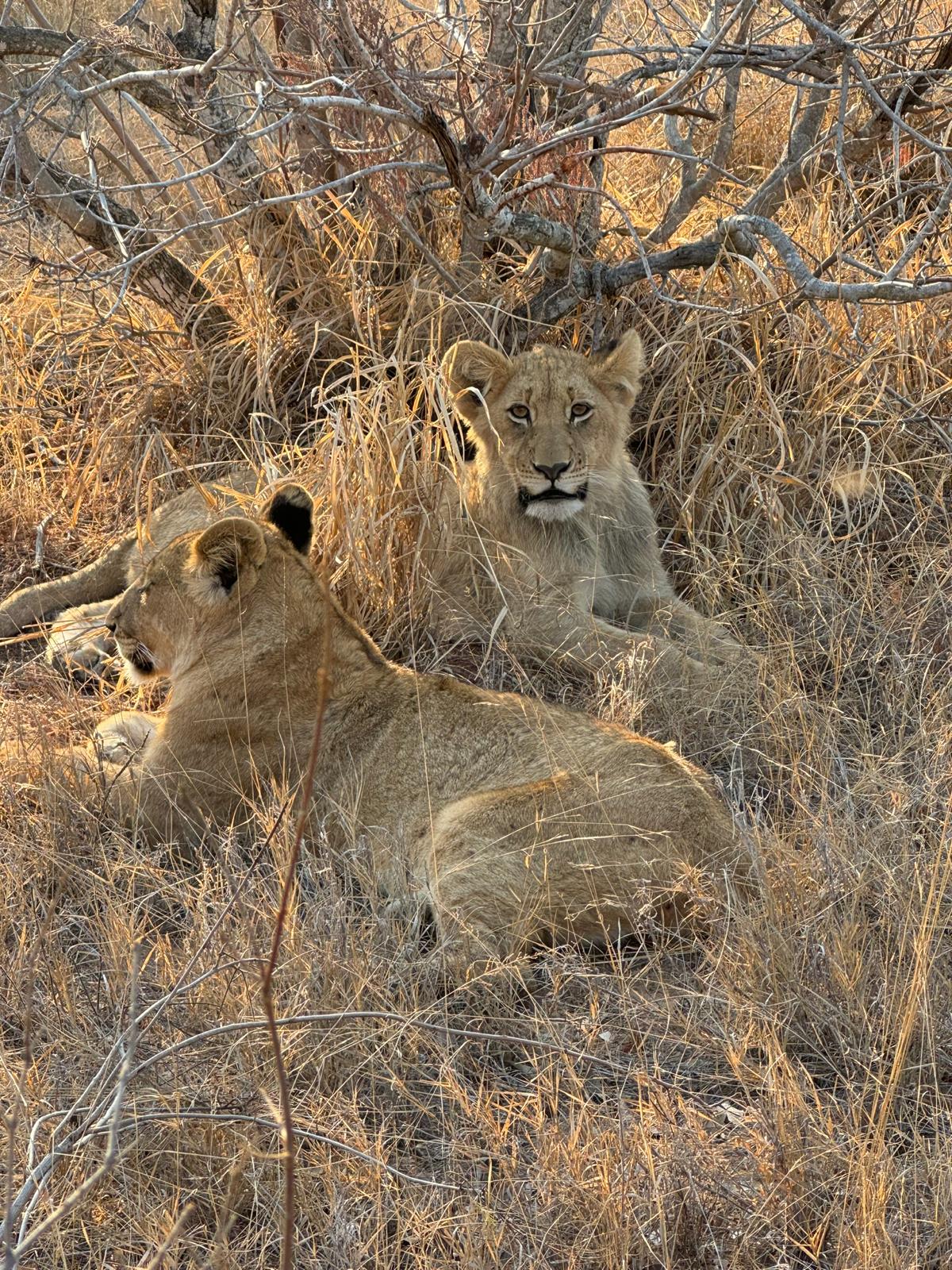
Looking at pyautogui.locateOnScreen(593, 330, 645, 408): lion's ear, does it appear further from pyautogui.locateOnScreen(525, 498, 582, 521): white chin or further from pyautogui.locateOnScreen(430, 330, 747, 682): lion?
pyautogui.locateOnScreen(525, 498, 582, 521): white chin

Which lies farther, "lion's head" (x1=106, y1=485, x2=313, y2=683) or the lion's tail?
the lion's tail

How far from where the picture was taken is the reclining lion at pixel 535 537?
5.84 meters

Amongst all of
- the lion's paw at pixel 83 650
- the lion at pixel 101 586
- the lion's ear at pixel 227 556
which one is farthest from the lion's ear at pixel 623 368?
the lion's paw at pixel 83 650

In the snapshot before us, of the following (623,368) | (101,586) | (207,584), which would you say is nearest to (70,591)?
(101,586)

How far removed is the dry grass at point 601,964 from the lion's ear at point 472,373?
124 mm

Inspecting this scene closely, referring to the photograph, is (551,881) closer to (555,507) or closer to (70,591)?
(555,507)

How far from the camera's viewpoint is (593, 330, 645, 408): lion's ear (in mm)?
6031

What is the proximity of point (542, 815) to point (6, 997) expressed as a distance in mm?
1428

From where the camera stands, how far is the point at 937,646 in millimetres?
5609

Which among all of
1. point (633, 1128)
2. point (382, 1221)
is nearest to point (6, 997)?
point (382, 1221)

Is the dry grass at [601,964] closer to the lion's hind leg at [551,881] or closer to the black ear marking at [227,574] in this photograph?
the lion's hind leg at [551,881]

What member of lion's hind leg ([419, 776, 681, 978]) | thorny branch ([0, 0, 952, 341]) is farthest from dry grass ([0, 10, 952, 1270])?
thorny branch ([0, 0, 952, 341])

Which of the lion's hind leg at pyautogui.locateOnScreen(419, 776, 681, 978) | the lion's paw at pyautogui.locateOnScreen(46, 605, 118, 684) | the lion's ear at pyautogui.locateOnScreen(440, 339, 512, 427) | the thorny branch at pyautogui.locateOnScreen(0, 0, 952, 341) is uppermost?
the thorny branch at pyautogui.locateOnScreen(0, 0, 952, 341)

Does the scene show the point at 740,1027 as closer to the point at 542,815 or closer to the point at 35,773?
the point at 542,815
